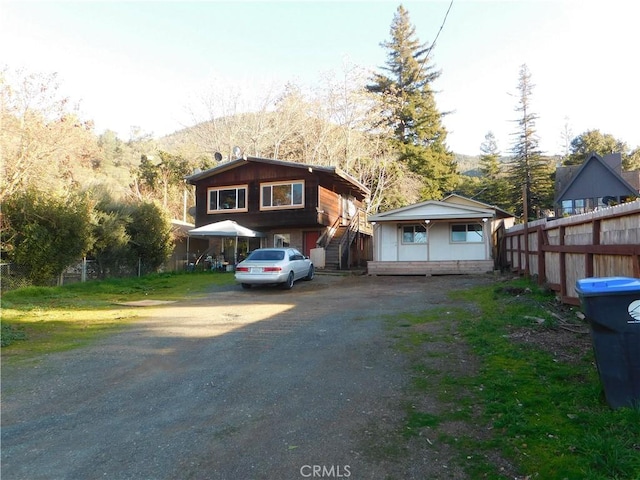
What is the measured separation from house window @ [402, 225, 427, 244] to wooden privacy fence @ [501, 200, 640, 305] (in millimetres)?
Result: 8775

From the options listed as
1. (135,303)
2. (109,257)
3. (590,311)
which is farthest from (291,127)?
(590,311)

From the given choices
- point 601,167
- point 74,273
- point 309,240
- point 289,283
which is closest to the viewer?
point 289,283

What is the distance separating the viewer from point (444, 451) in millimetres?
3217

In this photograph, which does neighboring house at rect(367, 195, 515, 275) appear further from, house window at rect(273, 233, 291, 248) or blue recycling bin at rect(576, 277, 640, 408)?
blue recycling bin at rect(576, 277, 640, 408)

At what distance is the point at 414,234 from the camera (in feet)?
70.8

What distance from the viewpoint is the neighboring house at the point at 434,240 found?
63.3 feet

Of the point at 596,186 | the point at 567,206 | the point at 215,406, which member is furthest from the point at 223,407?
the point at 567,206

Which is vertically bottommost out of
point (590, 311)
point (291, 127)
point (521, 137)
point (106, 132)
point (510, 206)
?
point (590, 311)

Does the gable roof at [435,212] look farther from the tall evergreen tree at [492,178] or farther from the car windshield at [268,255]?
the tall evergreen tree at [492,178]

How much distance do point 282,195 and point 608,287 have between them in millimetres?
21443

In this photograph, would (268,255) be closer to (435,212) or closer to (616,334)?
(435,212)

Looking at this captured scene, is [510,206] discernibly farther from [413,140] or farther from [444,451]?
[444,451]

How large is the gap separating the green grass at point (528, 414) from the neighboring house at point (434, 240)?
1307 centimetres

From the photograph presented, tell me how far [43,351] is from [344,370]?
5.00m
